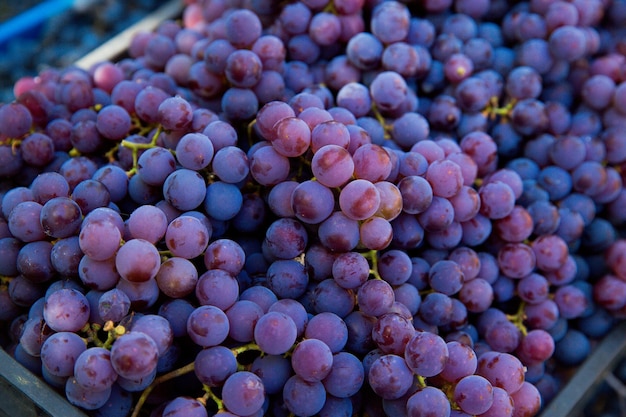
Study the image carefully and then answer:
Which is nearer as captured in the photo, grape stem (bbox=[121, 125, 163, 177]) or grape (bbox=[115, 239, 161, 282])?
grape (bbox=[115, 239, 161, 282])

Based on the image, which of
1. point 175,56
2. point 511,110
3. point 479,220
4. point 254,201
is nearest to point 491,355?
point 479,220

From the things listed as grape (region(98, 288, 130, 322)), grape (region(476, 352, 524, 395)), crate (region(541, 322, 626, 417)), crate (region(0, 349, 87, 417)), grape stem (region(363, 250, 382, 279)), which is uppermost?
grape stem (region(363, 250, 382, 279))

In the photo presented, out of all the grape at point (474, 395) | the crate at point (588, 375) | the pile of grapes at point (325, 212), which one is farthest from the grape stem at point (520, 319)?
the grape at point (474, 395)

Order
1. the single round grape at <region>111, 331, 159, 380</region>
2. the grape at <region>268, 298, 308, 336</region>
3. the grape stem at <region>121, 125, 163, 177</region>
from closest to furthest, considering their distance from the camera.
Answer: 1. the single round grape at <region>111, 331, 159, 380</region>
2. the grape at <region>268, 298, 308, 336</region>
3. the grape stem at <region>121, 125, 163, 177</region>

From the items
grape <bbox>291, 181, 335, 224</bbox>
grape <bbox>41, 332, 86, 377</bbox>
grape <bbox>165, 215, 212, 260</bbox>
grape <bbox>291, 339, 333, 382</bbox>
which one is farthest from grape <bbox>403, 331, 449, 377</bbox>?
grape <bbox>41, 332, 86, 377</bbox>

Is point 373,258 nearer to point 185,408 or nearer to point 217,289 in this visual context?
point 217,289

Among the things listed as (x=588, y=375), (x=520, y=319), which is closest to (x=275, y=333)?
(x=520, y=319)

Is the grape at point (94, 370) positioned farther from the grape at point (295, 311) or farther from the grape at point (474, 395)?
the grape at point (474, 395)

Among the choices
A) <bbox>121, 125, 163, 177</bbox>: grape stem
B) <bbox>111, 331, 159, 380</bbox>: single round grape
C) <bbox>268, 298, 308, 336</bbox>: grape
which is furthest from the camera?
<bbox>121, 125, 163, 177</bbox>: grape stem

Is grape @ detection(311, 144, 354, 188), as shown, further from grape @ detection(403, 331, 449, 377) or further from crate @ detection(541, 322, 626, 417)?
crate @ detection(541, 322, 626, 417)

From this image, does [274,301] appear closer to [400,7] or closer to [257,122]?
[257,122]
